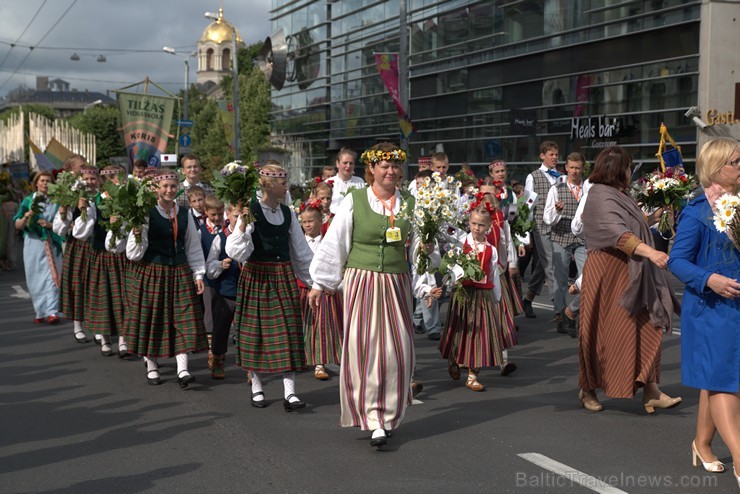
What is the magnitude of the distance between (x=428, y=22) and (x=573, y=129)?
10827 millimetres

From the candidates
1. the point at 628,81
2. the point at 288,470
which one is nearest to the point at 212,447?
the point at 288,470

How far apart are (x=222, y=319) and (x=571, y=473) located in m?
4.36

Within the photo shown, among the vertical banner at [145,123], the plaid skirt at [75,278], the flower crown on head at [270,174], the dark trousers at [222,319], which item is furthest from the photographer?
the vertical banner at [145,123]

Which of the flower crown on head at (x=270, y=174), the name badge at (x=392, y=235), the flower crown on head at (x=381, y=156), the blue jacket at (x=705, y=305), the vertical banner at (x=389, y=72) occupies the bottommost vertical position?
the blue jacket at (x=705, y=305)

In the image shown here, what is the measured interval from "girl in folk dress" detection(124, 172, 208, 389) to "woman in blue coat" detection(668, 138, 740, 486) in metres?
4.51

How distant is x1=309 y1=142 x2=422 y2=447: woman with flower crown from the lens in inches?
256

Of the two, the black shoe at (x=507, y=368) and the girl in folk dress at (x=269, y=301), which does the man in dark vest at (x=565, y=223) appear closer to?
the black shoe at (x=507, y=368)

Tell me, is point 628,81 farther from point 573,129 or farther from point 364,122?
point 364,122

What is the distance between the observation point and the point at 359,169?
4331cm

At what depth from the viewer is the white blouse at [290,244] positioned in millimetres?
7453

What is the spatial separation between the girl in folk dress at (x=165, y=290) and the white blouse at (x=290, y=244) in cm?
110

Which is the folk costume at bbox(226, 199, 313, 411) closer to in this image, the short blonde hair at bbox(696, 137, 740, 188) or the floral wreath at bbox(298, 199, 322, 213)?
the floral wreath at bbox(298, 199, 322, 213)

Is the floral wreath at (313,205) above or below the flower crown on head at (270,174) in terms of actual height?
below

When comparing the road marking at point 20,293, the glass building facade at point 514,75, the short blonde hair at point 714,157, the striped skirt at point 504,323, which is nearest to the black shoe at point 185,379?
the striped skirt at point 504,323
